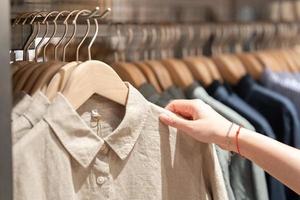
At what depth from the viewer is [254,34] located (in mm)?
1483

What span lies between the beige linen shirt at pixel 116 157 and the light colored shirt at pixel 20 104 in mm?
31

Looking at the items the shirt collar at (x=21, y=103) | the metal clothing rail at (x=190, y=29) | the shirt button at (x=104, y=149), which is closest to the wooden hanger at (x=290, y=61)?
the metal clothing rail at (x=190, y=29)

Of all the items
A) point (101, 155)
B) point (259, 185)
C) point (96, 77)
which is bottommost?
point (259, 185)

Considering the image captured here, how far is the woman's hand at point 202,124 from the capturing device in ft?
2.43

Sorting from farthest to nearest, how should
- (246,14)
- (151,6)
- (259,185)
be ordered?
(246,14), (151,6), (259,185)

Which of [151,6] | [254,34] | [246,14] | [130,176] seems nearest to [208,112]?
[130,176]

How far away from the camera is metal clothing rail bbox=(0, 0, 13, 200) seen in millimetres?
546

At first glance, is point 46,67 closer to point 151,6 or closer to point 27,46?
point 27,46

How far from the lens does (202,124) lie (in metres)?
0.74

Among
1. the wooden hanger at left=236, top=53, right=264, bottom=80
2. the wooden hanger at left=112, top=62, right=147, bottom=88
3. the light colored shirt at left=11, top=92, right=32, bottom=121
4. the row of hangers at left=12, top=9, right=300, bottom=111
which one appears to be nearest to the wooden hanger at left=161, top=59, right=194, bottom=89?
the row of hangers at left=12, top=9, right=300, bottom=111

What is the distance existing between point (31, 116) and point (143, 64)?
40 cm

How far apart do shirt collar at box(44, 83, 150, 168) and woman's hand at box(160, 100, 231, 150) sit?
0.05m

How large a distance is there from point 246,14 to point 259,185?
1.13m

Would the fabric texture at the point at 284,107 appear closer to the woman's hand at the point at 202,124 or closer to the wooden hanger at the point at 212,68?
the wooden hanger at the point at 212,68
